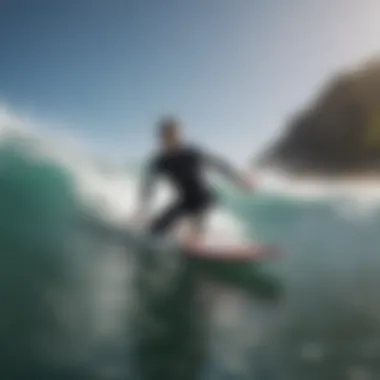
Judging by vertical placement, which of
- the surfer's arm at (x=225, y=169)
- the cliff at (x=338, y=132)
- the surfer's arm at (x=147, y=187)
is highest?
the cliff at (x=338, y=132)

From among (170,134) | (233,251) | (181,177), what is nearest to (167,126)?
(170,134)

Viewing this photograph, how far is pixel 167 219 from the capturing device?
1820 mm

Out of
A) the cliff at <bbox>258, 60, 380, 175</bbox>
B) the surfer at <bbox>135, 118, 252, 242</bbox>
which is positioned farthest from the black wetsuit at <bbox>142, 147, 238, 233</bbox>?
the cliff at <bbox>258, 60, 380, 175</bbox>

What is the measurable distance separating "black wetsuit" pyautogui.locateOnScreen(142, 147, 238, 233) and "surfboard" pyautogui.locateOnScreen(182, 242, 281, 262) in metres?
0.08

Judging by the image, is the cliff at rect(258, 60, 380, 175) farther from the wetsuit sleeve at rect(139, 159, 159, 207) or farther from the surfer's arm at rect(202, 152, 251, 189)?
the wetsuit sleeve at rect(139, 159, 159, 207)

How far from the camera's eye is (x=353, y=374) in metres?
1.75

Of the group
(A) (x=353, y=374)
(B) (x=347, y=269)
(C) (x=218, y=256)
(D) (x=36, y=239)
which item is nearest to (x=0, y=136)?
(D) (x=36, y=239)

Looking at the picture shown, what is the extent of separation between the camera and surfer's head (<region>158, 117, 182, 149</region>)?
5.99 ft

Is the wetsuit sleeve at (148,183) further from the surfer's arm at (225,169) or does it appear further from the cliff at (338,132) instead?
the cliff at (338,132)

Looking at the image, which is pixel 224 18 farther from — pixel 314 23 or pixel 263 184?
pixel 263 184

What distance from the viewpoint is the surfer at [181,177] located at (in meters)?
1.82

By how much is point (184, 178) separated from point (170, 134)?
11cm

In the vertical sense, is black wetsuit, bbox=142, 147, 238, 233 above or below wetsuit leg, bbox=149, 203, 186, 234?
above

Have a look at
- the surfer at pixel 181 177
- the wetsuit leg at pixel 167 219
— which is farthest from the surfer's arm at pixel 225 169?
the wetsuit leg at pixel 167 219
